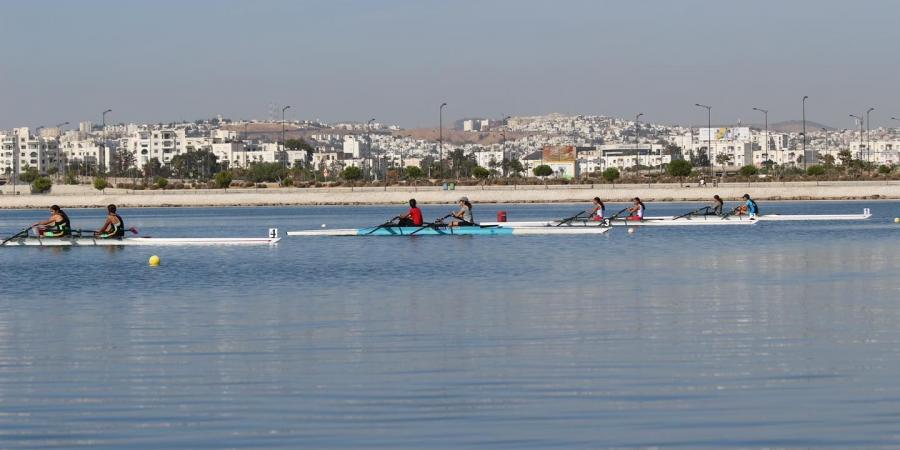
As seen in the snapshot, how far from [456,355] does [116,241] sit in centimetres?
2381

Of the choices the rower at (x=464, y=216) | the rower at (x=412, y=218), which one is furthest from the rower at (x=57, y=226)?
the rower at (x=464, y=216)

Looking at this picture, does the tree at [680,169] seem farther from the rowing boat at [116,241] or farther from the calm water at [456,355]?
the calm water at [456,355]

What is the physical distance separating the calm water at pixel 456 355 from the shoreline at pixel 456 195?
63896 millimetres

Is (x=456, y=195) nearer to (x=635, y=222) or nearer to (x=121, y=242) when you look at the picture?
(x=635, y=222)

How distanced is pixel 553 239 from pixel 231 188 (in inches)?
3154

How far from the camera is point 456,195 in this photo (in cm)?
10025

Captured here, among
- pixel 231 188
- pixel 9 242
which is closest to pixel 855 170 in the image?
pixel 231 188

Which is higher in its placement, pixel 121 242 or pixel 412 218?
pixel 412 218

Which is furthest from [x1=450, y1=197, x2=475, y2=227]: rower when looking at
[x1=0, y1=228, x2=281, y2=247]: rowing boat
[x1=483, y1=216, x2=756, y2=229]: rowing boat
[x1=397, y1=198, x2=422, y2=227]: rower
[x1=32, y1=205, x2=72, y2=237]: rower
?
[x1=32, y1=205, x2=72, y2=237]: rower

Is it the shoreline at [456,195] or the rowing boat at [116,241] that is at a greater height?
the shoreline at [456,195]

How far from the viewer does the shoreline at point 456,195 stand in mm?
94375

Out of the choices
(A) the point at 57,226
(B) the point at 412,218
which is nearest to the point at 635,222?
(B) the point at 412,218

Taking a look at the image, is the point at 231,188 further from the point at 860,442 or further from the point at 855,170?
the point at 860,442

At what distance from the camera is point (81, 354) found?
1670cm
